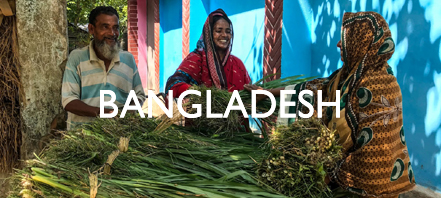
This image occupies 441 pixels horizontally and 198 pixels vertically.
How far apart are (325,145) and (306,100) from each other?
0.58m


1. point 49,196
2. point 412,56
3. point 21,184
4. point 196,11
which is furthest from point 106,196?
point 196,11

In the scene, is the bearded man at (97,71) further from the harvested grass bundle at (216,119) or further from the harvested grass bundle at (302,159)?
the harvested grass bundle at (302,159)

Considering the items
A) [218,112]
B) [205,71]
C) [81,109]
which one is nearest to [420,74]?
[205,71]

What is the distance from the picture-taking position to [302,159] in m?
1.92

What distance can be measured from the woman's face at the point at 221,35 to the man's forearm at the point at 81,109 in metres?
1.10

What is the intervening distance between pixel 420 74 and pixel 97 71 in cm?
266

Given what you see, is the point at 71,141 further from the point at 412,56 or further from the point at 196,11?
the point at 196,11

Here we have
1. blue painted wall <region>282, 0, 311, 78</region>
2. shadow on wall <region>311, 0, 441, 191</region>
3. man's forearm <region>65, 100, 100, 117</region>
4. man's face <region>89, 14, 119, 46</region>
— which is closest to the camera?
man's forearm <region>65, 100, 100, 117</region>

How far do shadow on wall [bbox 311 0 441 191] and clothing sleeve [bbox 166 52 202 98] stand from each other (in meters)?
1.87

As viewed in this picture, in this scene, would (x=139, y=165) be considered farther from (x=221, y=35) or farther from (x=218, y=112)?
(x=221, y=35)

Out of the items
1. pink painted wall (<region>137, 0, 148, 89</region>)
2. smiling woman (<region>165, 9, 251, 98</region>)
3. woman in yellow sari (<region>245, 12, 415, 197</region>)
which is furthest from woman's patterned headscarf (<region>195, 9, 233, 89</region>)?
pink painted wall (<region>137, 0, 148, 89</region>)

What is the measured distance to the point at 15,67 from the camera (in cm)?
318

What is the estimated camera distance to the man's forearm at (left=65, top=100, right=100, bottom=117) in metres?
2.88

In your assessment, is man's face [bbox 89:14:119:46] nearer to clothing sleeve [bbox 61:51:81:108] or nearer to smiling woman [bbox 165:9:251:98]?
clothing sleeve [bbox 61:51:81:108]
